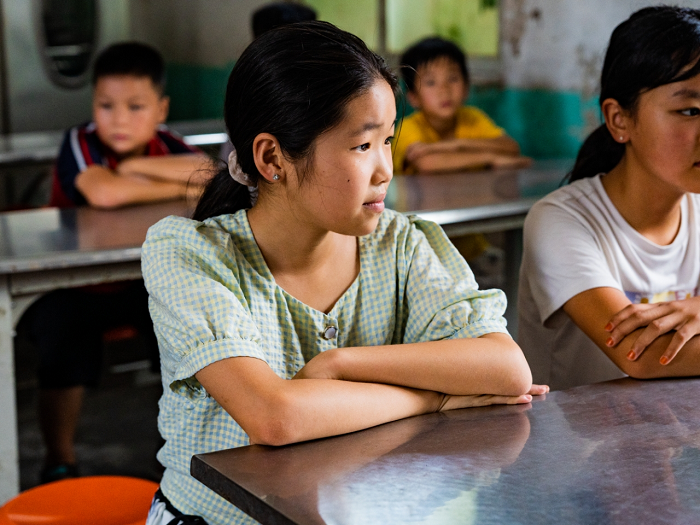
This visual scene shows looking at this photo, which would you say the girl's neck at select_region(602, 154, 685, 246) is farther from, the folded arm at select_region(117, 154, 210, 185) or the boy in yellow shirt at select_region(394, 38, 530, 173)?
the boy in yellow shirt at select_region(394, 38, 530, 173)

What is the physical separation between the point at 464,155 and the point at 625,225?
1.49 meters

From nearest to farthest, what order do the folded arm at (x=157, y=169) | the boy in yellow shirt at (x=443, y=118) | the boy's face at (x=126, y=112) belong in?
the folded arm at (x=157, y=169) → the boy's face at (x=126, y=112) → the boy in yellow shirt at (x=443, y=118)

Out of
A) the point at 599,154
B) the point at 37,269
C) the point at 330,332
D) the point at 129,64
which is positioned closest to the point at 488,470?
the point at 330,332

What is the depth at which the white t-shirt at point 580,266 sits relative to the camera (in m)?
1.46

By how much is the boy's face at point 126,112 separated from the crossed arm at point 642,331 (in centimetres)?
177

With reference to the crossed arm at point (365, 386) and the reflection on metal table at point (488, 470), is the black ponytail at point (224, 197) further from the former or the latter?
the reflection on metal table at point (488, 470)

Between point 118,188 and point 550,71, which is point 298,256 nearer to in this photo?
point 118,188

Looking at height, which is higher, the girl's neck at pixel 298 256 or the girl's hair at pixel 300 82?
the girl's hair at pixel 300 82

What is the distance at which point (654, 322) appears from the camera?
1279 millimetres

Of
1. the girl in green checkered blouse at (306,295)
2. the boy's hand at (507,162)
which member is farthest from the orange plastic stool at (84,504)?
the boy's hand at (507,162)

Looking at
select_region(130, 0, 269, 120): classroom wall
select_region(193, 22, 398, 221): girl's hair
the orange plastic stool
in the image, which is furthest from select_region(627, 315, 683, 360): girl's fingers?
select_region(130, 0, 269, 120): classroom wall

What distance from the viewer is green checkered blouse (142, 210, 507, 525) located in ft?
3.47

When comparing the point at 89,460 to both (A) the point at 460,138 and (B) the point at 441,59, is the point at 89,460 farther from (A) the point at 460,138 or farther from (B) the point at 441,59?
(B) the point at 441,59

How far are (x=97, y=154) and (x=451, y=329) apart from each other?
1.84 metres
